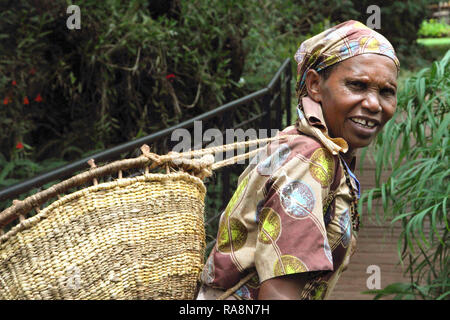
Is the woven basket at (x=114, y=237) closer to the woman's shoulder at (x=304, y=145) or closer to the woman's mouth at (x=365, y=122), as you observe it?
the woman's shoulder at (x=304, y=145)

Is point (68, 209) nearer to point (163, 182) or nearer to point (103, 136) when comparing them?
point (163, 182)

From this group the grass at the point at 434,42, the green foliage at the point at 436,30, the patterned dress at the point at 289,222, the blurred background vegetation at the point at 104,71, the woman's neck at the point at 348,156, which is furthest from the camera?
the green foliage at the point at 436,30

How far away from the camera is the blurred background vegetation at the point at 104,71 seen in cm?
471

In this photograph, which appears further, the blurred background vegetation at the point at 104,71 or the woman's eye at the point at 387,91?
the blurred background vegetation at the point at 104,71

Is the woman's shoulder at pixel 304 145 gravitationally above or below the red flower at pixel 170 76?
above

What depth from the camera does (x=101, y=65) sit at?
4941 mm

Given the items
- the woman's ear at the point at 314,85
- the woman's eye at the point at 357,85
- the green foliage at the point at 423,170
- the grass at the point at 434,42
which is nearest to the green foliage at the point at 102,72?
the green foliage at the point at 423,170

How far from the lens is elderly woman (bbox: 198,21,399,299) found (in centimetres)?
136

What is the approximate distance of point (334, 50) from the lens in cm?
157

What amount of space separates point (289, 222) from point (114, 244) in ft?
1.66

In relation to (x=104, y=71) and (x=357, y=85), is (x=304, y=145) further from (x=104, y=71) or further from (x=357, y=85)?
(x=104, y=71)

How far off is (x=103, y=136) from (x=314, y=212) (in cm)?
395

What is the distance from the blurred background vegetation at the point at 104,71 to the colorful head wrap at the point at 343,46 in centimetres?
306
